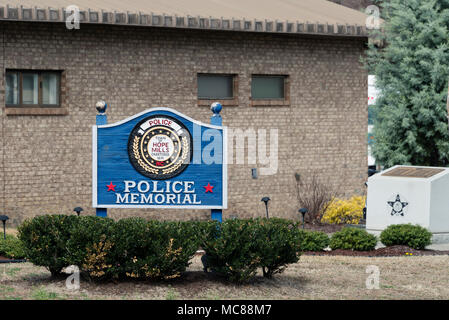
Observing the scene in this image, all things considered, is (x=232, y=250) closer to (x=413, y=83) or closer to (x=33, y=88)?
(x=33, y=88)

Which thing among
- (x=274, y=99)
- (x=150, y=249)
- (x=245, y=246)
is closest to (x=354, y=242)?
(x=245, y=246)

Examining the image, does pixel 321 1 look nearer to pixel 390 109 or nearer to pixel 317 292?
pixel 390 109

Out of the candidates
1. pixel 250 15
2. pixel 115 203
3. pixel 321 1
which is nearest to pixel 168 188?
pixel 115 203

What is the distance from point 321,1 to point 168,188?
15.6 metres

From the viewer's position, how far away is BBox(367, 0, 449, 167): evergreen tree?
21.0 meters

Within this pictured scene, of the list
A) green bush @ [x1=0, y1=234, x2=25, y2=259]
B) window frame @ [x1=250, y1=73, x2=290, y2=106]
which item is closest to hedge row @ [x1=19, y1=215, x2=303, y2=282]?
green bush @ [x1=0, y1=234, x2=25, y2=259]

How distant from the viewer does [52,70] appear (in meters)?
18.9

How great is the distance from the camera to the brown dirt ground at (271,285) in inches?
379

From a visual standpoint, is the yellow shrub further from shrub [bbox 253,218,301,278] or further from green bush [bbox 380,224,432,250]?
shrub [bbox 253,218,301,278]

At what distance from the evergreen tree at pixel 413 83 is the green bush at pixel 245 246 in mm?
11731

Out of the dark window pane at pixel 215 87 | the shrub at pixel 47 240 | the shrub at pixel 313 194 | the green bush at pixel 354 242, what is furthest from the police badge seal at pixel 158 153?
the shrub at pixel 313 194

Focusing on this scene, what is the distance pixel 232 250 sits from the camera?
9.98 m

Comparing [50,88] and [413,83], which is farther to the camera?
[413,83]

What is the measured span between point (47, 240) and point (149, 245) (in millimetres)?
1311
